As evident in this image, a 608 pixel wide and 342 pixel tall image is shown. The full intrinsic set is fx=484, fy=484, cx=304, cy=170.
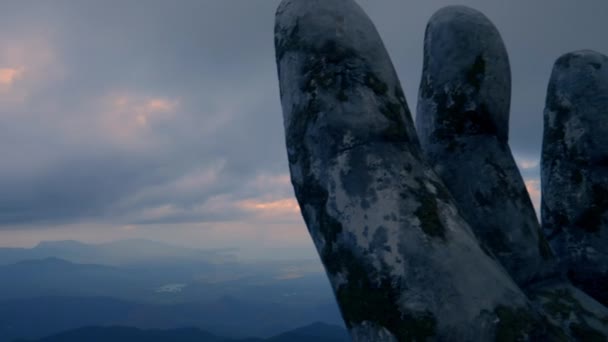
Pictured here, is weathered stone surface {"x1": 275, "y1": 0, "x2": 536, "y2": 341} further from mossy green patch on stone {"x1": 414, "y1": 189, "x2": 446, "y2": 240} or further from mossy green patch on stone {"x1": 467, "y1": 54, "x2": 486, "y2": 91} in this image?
mossy green patch on stone {"x1": 467, "y1": 54, "x2": 486, "y2": 91}

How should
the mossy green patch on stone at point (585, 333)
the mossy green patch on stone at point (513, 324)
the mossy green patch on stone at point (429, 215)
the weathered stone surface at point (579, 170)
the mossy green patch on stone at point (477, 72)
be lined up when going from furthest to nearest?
1. the weathered stone surface at point (579, 170)
2. the mossy green patch on stone at point (477, 72)
3. the mossy green patch on stone at point (585, 333)
4. the mossy green patch on stone at point (429, 215)
5. the mossy green patch on stone at point (513, 324)

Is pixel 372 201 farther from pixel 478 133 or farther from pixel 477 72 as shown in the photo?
pixel 477 72

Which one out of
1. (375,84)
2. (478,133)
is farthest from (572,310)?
(375,84)

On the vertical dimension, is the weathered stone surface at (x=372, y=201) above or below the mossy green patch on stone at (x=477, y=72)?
below

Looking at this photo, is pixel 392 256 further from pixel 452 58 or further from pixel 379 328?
pixel 452 58

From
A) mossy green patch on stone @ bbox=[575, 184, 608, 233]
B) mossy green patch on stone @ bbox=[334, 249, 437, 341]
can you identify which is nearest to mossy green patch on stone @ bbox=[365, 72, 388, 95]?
mossy green patch on stone @ bbox=[334, 249, 437, 341]

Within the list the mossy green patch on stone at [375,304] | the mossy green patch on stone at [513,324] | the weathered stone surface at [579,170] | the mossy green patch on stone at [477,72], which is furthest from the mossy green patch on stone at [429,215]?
the weathered stone surface at [579,170]

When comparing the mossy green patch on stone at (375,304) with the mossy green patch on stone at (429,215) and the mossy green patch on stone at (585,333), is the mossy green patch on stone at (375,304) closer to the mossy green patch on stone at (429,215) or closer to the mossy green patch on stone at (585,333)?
the mossy green patch on stone at (429,215)
